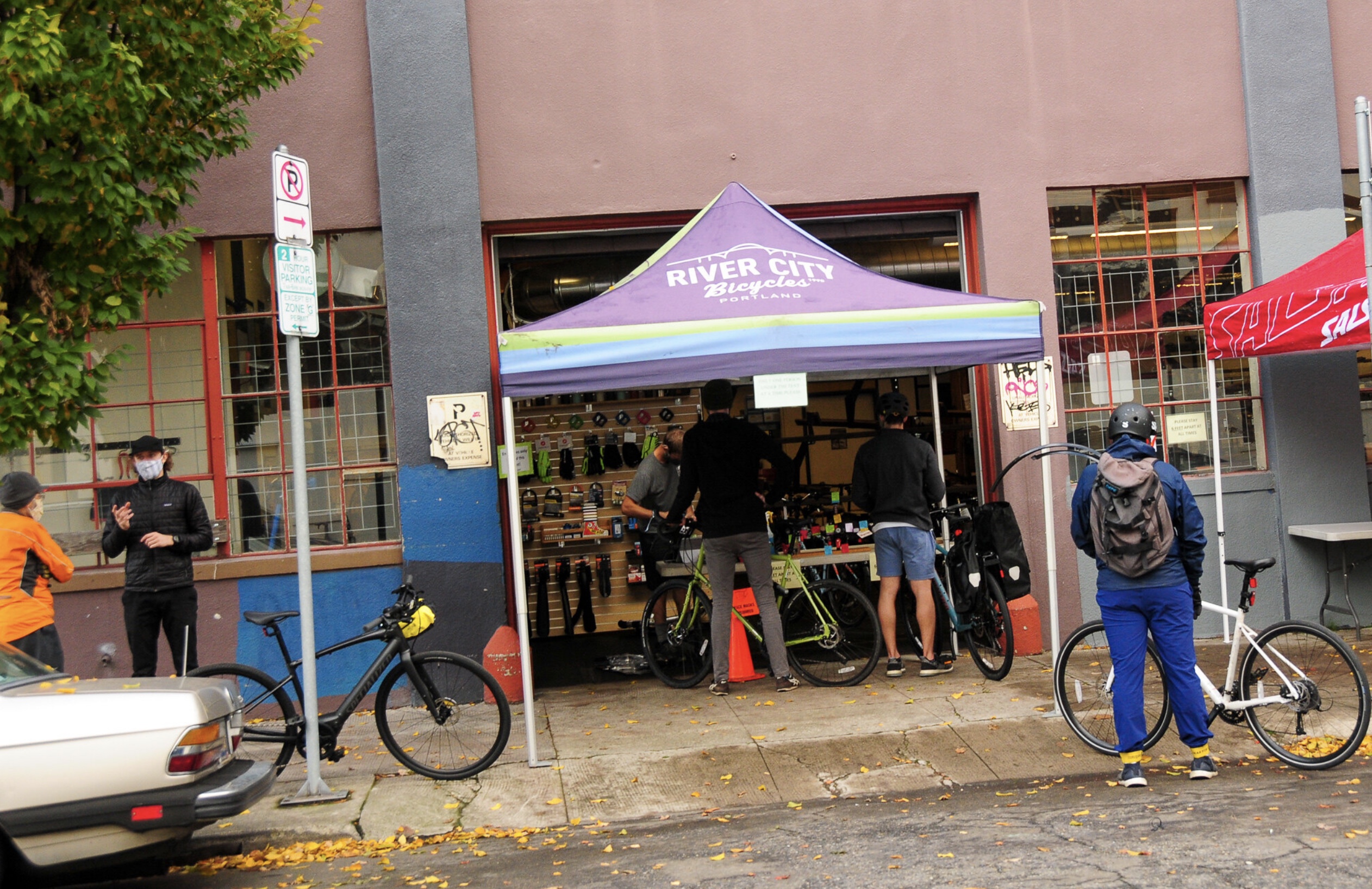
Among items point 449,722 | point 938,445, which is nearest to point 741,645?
point 938,445

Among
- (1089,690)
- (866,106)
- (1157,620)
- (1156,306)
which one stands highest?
(866,106)

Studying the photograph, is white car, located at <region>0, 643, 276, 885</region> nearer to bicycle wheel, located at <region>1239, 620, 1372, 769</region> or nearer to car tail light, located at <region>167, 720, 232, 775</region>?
car tail light, located at <region>167, 720, 232, 775</region>

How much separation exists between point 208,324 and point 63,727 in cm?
489

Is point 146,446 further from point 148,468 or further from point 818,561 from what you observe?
point 818,561

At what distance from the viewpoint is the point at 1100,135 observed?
30.9ft

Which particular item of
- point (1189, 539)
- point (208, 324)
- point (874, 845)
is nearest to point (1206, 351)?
point (1189, 539)

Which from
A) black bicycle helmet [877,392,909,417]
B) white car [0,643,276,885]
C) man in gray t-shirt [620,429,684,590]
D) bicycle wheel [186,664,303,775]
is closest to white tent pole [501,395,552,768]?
bicycle wheel [186,664,303,775]

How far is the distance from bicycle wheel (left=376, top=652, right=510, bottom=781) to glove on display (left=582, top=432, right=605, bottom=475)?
485cm

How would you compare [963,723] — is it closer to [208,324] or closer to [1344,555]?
[1344,555]

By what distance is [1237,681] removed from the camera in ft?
20.8

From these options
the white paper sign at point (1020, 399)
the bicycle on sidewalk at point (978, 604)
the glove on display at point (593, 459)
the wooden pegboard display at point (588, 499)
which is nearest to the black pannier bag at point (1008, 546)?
the bicycle on sidewalk at point (978, 604)

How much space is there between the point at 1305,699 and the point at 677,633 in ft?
14.2

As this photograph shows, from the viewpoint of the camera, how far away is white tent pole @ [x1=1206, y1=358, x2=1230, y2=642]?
340 inches

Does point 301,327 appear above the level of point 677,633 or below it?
above
